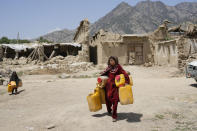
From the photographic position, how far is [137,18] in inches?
4045

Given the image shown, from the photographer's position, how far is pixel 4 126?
392 centimetres

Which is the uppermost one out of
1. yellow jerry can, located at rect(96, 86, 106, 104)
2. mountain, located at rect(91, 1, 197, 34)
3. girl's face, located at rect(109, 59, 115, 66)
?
mountain, located at rect(91, 1, 197, 34)

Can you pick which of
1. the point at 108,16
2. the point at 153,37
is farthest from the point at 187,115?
the point at 108,16

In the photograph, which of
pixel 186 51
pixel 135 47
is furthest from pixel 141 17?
pixel 186 51

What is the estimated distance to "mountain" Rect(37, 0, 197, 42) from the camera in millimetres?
90750

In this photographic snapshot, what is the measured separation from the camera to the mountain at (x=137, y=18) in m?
90.8

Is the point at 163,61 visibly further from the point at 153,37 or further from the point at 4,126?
the point at 4,126

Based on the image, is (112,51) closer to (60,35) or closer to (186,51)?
(186,51)

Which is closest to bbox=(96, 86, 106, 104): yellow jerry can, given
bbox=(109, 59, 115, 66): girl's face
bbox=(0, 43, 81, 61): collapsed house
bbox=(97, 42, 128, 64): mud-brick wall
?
bbox=(109, 59, 115, 66): girl's face

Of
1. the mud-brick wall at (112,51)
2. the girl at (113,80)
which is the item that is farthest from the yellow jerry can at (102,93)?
the mud-brick wall at (112,51)

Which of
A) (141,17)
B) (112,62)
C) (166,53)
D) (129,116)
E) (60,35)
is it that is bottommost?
(129,116)

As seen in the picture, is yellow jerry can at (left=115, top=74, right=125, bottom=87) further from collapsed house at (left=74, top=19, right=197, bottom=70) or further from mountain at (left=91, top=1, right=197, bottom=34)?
mountain at (left=91, top=1, right=197, bottom=34)

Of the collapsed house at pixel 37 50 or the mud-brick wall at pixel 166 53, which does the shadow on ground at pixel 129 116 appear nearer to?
the mud-brick wall at pixel 166 53

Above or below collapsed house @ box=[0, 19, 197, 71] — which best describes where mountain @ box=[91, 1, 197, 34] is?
above
